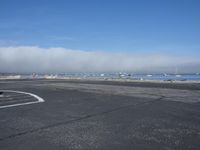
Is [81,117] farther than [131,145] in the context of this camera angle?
Yes

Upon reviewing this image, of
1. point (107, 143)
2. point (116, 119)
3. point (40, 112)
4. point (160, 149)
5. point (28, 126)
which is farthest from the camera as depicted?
point (40, 112)

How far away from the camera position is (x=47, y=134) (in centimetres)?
656

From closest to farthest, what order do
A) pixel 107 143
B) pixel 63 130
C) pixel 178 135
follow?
1. pixel 107 143
2. pixel 178 135
3. pixel 63 130

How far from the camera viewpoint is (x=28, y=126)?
7.49 metres

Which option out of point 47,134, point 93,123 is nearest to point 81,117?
point 93,123

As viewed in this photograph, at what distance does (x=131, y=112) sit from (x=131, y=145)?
453cm

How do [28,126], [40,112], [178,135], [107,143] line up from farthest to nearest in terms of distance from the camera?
[40,112] < [28,126] < [178,135] < [107,143]

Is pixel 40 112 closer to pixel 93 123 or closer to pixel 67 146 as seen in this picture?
pixel 93 123

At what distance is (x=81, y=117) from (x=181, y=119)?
3.95 metres

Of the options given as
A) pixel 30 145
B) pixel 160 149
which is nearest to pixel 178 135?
pixel 160 149

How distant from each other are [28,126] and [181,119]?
5708 mm

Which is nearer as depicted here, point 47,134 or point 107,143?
point 107,143

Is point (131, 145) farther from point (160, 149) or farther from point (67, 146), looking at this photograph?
point (67, 146)

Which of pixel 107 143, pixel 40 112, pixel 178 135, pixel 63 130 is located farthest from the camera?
pixel 40 112
